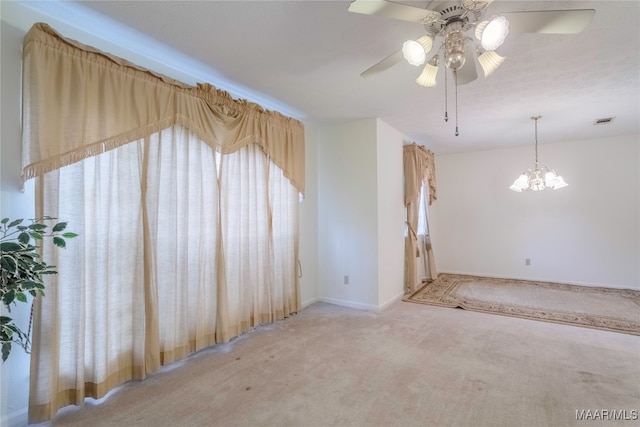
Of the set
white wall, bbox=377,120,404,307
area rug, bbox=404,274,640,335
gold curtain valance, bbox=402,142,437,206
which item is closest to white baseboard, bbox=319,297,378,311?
white wall, bbox=377,120,404,307

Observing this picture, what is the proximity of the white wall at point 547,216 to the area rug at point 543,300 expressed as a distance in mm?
398

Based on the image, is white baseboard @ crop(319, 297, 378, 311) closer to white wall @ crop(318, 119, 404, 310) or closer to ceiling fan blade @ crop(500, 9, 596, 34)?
white wall @ crop(318, 119, 404, 310)

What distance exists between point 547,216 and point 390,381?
490cm

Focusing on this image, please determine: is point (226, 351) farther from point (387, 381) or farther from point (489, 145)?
point (489, 145)

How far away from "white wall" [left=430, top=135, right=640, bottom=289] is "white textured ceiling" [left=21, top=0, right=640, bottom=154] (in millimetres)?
1114

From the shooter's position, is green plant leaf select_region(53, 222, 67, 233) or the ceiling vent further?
the ceiling vent

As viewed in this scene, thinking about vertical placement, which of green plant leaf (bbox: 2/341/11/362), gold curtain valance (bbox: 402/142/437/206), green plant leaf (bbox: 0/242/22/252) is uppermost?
gold curtain valance (bbox: 402/142/437/206)

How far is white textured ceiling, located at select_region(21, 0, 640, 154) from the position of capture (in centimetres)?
182

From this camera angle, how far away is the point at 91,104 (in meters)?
1.92

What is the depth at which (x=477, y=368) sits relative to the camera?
2.35 m

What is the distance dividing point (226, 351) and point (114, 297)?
108 cm

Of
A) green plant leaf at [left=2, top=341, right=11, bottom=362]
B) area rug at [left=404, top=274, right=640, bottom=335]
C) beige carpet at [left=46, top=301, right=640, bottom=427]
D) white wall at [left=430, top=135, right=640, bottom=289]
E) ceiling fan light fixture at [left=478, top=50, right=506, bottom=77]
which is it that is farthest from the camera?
white wall at [left=430, top=135, right=640, bottom=289]

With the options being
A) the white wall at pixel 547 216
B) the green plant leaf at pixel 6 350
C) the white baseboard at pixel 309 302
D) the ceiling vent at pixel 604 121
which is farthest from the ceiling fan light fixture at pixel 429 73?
the white wall at pixel 547 216

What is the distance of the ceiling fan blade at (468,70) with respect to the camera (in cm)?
176
